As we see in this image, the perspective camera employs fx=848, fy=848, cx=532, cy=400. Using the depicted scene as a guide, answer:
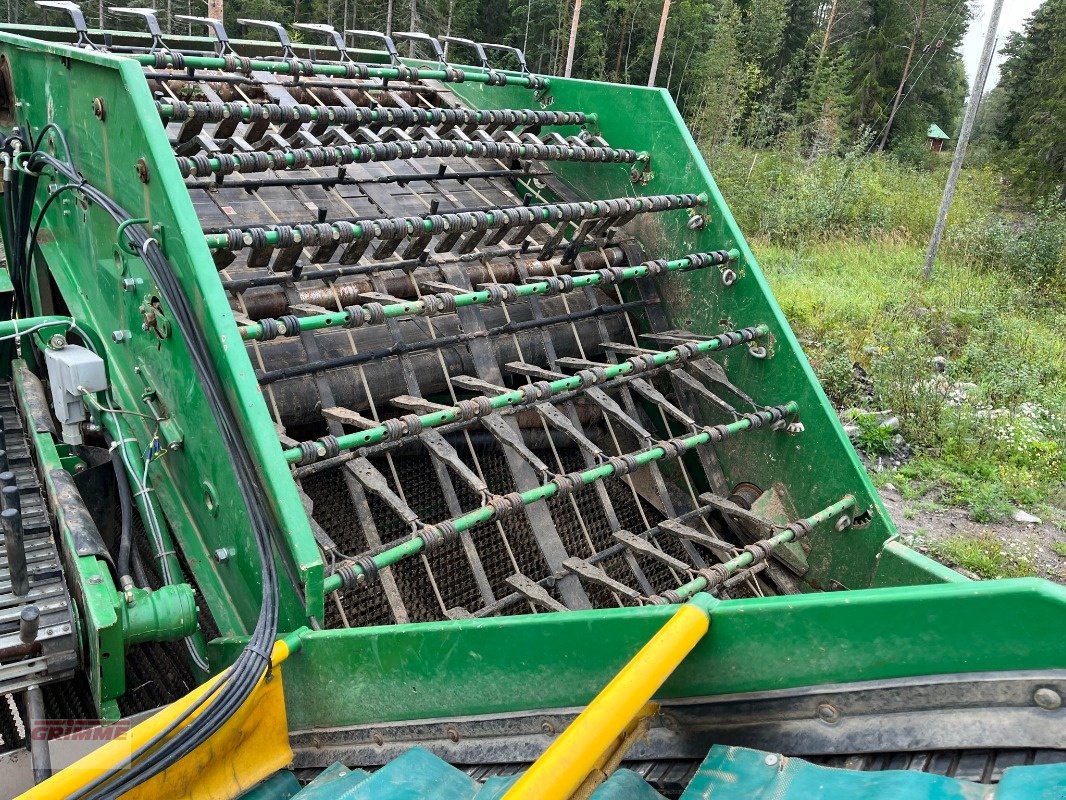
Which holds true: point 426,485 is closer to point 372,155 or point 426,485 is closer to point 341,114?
point 372,155

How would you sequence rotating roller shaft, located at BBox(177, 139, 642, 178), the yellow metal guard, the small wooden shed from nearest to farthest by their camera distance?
1. the yellow metal guard
2. rotating roller shaft, located at BBox(177, 139, 642, 178)
3. the small wooden shed

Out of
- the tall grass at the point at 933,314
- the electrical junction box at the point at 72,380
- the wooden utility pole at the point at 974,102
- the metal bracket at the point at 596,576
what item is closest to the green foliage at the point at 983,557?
the tall grass at the point at 933,314

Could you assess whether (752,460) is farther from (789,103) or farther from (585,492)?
(789,103)

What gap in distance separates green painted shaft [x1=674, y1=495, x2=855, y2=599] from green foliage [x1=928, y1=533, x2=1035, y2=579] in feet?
7.05

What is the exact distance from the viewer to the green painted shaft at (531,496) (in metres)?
2.22

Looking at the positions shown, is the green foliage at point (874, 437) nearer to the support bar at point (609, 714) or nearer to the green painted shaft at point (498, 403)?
the green painted shaft at point (498, 403)

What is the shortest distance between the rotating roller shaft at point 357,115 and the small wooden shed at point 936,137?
35.3 m

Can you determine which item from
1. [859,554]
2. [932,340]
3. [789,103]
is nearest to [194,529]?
[859,554]

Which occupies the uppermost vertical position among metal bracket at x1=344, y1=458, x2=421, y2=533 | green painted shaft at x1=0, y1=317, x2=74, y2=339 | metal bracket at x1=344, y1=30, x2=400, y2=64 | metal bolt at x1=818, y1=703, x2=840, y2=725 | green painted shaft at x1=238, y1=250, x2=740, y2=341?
metal bracket at x1=344, y1=30, x2=400, y2=64

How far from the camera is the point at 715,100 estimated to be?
24.4 m

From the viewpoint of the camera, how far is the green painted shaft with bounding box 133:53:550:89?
329cm

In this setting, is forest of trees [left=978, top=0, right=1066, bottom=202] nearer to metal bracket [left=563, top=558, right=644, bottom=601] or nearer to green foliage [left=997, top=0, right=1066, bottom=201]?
green foliage [left=997, top=0, right=1066, bottom=201]

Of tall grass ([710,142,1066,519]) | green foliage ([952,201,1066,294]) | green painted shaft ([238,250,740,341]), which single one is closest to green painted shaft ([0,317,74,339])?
green painted shaft ([238,250,740,341])

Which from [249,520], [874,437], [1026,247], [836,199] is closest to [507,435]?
[249,520]
